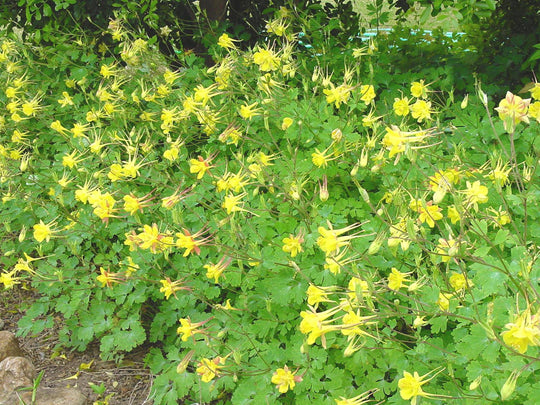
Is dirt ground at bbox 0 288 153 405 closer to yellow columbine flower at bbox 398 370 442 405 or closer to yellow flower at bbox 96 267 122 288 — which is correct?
yellow flower at bbox 96 267 122 288

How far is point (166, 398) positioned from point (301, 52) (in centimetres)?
284

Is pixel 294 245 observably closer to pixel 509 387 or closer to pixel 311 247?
pixel 311 247

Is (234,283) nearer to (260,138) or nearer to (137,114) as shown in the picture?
(260,138)

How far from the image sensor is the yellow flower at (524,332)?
4.34ft

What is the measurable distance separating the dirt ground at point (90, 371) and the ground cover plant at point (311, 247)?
0.10 metres

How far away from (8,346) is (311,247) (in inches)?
70.4

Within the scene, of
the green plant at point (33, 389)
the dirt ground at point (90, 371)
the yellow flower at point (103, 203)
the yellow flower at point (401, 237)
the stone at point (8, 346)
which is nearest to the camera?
the yellow flower at point (401, 237)

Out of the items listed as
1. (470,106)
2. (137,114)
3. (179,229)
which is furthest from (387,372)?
(137,114)

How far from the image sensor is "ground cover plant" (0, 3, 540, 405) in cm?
186

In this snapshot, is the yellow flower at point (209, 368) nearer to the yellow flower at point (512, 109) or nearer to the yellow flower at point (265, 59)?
the yellow flower at point (512, 109)

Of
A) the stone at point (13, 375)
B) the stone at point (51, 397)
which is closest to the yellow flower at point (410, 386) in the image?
the stone at point (51, 397)

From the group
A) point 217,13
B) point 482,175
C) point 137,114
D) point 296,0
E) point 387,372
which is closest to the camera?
point 387,372

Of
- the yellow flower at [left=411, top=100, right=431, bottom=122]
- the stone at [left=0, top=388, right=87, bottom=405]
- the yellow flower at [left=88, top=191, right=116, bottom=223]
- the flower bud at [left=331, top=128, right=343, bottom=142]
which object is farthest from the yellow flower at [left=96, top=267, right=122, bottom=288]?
the yellow flower at [left=411, top=100, right=431, bottom=122]

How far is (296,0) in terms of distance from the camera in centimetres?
466
